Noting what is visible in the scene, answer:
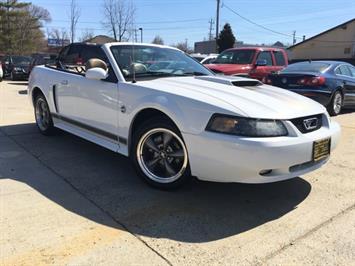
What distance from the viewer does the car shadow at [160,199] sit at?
10.2ft

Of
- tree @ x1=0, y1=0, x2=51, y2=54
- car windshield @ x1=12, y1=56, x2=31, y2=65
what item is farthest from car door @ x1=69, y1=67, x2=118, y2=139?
tree @ x1=0, y1=0, x2=51, y2=54

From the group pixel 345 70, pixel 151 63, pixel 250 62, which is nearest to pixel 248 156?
pixel 151 63

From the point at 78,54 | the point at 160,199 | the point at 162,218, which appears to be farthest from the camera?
the point at 78,54

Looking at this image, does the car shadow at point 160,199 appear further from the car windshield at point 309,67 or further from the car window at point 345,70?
the car window at point 345,70

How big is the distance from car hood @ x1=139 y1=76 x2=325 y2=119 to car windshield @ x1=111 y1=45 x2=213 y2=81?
28 centimetres

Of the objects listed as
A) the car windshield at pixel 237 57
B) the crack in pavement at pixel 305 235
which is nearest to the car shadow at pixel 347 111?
the car windshield at pixel 237 57

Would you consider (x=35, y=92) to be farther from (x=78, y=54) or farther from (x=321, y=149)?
(x=321, y=149)

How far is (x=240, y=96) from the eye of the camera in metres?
3.54

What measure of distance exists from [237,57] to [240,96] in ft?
27.3

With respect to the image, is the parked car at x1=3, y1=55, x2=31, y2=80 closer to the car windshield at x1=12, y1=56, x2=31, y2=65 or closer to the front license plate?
the car windshield at x1=12, y1=56, x2=31, y2=65

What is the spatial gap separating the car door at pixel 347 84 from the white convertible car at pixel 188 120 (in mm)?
5687

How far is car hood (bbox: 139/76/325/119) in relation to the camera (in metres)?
3.28

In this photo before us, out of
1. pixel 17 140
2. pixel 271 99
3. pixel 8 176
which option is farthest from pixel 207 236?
pixel 17 140

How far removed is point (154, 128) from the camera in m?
3.72
